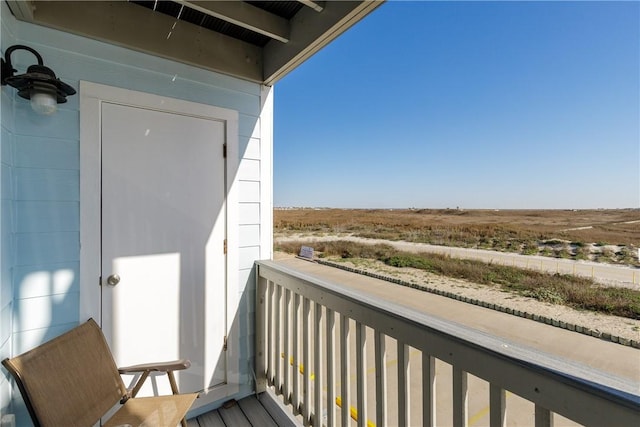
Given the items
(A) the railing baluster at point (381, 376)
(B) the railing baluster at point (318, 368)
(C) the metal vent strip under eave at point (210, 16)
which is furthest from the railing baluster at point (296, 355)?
(C) the metal vent strip under eave at point (210, 16)

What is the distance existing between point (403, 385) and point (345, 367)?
36cm

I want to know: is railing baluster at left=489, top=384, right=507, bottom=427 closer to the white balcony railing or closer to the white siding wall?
the white balcony railing

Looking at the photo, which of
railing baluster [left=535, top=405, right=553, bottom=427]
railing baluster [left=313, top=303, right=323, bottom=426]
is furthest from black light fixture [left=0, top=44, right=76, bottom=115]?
railing baluster [left=535, top=405, right=553, bottom=427]

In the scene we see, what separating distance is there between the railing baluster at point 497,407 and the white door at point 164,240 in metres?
1.80

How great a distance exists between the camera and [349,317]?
1.50 m

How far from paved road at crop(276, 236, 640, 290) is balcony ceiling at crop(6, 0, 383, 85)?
57.1 inches

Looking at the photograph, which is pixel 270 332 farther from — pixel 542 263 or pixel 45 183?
pixel 542 263

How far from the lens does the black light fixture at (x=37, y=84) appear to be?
4.51 feet

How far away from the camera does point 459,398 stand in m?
1.04

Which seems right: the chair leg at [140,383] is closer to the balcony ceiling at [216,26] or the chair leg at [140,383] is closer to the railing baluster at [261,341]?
the railing baluster at [261,341]

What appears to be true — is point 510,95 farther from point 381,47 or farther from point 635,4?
point 381,47

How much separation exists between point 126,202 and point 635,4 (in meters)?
2.73

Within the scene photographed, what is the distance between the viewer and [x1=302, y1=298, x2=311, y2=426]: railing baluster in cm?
183

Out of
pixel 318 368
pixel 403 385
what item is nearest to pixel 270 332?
pixel 318 368
